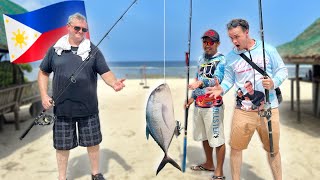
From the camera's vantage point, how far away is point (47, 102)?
4.26m

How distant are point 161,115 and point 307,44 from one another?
6.82m

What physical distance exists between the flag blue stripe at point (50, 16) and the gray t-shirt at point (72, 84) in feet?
12.1

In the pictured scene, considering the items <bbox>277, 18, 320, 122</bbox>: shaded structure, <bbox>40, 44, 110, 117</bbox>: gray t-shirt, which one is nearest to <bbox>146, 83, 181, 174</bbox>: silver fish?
<bbox>40, 44, 110, 117</bbox>: gray t-shirt

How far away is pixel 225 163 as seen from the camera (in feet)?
19.7

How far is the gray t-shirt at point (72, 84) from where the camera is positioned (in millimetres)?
4266

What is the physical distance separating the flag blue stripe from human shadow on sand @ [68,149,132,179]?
10.5ft

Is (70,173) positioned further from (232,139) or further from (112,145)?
(232,139)

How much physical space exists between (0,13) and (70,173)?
17.6ft

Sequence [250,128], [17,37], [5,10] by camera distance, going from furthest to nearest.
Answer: [5,10] < [17,37] < [250,128]

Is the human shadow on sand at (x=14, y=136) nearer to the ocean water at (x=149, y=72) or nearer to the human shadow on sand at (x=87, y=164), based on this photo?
the human shadow on sand at (x=87, y=164)

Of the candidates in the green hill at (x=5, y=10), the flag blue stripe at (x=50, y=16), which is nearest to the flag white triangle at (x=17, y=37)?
the flag blue stripe at (x=50, y=16)

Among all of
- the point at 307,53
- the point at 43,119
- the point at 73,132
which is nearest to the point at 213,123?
the point at 73,132

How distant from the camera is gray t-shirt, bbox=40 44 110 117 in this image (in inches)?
168

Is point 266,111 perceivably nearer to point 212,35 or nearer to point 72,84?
point 212,35
